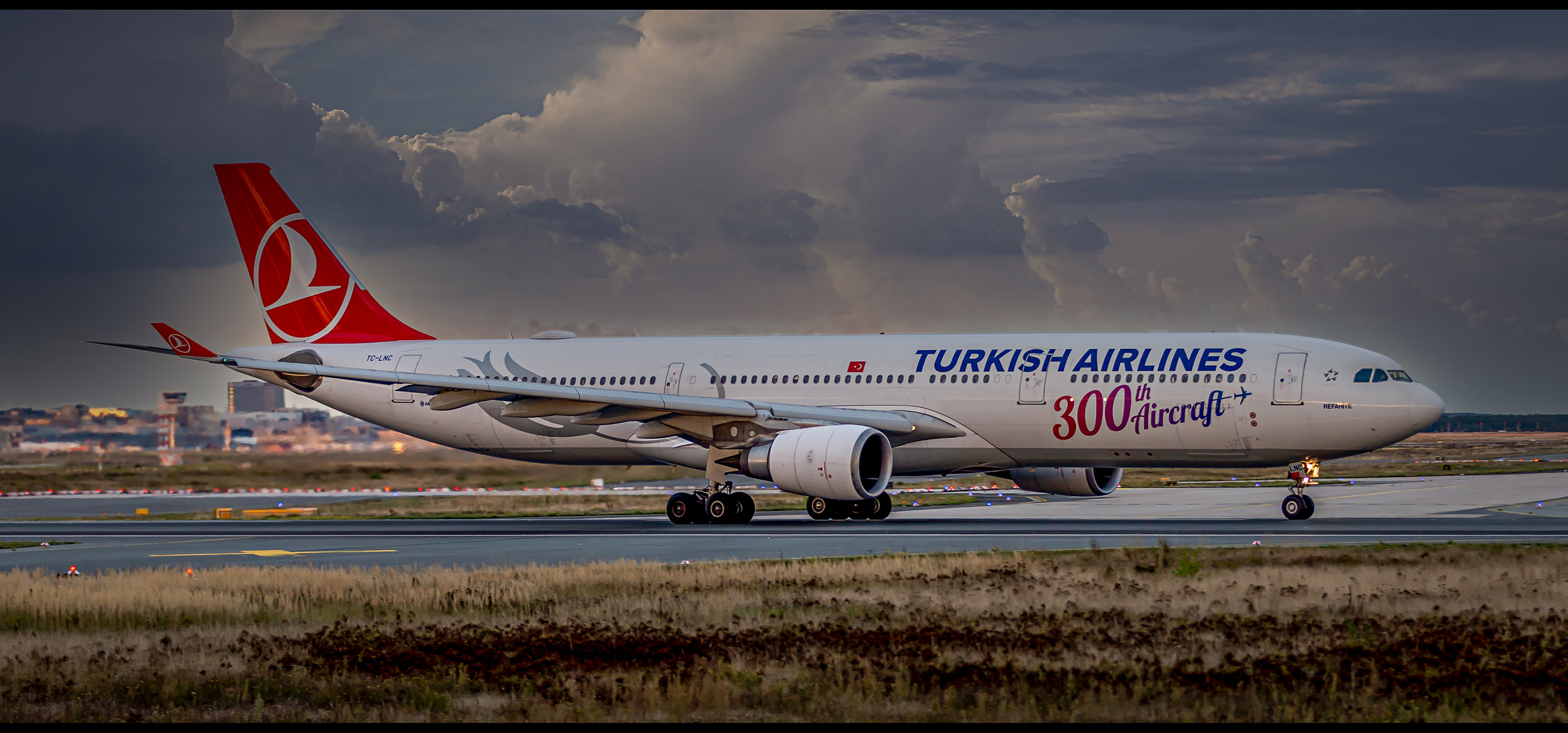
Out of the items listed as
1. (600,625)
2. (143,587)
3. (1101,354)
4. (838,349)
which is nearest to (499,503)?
(838,349)

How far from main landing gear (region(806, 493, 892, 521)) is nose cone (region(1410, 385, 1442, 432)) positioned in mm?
10343

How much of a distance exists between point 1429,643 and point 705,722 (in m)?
5.74

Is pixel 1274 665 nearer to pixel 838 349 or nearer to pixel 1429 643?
pixel 1429 643

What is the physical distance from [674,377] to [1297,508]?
13519mm

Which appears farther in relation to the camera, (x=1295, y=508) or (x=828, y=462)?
(x=1295, y=508)

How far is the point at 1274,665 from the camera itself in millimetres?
10492

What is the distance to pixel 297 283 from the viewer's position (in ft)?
126

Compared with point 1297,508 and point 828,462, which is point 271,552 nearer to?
point 828,462

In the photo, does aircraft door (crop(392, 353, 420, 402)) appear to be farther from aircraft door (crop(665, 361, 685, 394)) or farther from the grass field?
the grass field

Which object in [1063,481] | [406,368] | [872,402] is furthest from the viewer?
[406,368]

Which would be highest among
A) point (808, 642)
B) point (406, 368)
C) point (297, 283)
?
point (297, 283)

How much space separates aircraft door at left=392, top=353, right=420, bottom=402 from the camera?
36.7 metres

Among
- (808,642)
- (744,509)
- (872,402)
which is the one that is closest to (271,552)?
(744,509)

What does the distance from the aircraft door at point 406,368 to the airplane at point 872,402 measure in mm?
59
